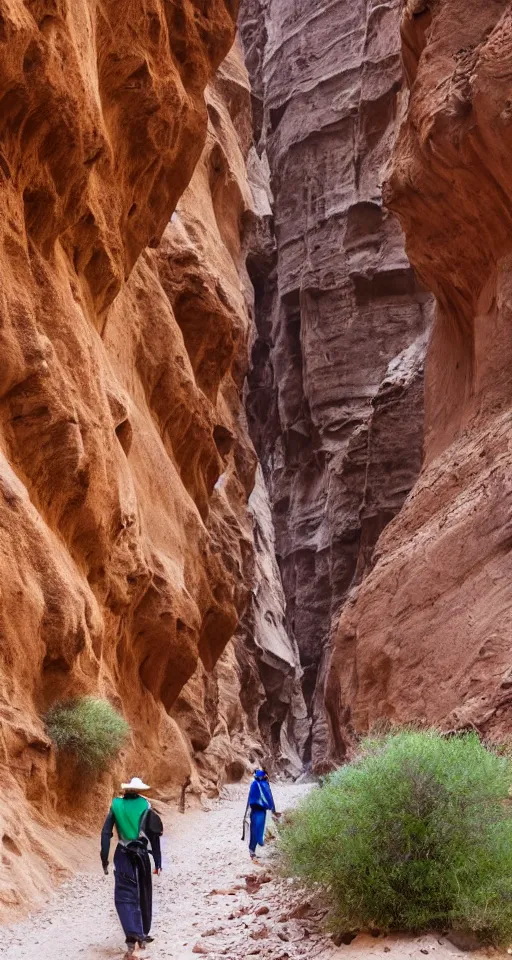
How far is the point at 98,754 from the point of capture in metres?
13.3

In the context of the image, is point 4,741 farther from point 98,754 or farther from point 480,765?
point 480,765

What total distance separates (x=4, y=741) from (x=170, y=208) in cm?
1283

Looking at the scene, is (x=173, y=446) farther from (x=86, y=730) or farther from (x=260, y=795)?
(x=260, y=795)

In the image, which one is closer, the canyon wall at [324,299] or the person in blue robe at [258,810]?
the person in blue robe at [258,810]

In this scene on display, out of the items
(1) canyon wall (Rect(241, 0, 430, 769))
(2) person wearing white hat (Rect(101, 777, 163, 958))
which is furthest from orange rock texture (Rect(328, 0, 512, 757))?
(1) canyon wall (Rect(241, 0, 430, 769))

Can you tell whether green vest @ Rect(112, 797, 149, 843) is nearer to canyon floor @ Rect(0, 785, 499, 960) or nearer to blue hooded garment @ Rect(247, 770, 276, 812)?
canyon floor @ Rect(0, 785, 499, 960)

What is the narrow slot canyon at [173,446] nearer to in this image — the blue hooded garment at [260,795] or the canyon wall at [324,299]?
the blue hooded garment at [260,795]

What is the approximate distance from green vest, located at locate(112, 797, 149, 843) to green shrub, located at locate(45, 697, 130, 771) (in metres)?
4.79

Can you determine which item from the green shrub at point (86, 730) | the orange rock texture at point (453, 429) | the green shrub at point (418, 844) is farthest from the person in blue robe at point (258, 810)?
the green shrub at point (418, 844)

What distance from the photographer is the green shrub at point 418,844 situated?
6.80 m

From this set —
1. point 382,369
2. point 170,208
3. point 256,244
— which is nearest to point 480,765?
point 170,208

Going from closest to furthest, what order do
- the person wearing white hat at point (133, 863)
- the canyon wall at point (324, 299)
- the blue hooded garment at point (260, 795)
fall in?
the person wearing white hat at point (133, 863) → the blue hooded garment at point (260, 795) → the canyon wall at point (324, 299)

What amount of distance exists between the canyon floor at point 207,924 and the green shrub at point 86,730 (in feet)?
4.37

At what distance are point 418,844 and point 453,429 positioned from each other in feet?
42.4
